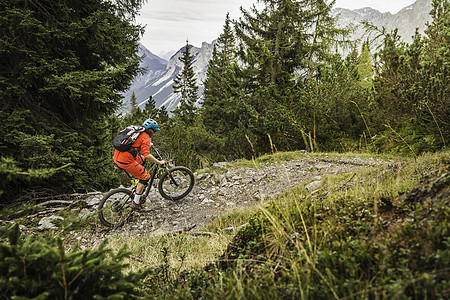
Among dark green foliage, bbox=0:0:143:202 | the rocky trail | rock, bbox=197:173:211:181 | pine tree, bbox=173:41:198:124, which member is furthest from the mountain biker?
pine tree, bbox=173:41:198:124

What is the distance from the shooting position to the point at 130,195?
603cm

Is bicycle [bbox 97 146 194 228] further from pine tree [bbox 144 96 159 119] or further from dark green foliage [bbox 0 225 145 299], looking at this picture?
pine tree [bbox 144 96 159 119]

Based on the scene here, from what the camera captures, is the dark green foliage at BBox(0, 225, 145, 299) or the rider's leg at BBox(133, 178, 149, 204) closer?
the dark green foliage at BBox(0, 225, 145, 299)

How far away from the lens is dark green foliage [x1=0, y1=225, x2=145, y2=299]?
1300 millimetres

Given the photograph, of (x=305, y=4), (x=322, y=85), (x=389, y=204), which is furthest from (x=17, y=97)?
(x=305, y=4)

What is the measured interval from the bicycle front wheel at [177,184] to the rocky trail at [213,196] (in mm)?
208

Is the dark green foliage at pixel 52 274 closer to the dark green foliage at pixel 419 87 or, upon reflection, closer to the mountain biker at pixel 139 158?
the mountain biker at pixel 139 158

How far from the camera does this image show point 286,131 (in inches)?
455

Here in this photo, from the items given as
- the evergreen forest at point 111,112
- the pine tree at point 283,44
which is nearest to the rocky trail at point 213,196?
the evergreen forest at point 111,112

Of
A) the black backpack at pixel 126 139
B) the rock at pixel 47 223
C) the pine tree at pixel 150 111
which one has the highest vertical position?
the pine tree at pixel 150 111

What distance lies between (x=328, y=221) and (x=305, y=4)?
17116mm

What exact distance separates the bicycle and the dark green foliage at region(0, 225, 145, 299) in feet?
11.9

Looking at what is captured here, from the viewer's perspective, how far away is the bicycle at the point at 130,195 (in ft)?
18.9

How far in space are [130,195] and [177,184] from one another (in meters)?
1.55
